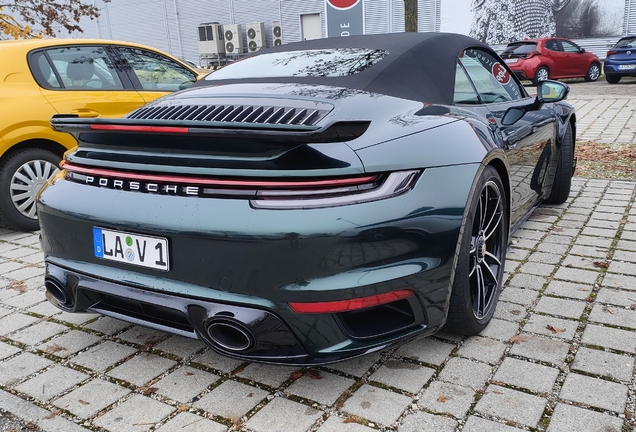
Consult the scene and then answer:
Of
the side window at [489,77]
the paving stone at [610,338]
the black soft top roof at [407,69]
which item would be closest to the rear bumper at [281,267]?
the black soft top roof at [407,69]

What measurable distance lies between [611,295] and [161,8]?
33.1 metres

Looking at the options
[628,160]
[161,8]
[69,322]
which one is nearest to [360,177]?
[69,322]

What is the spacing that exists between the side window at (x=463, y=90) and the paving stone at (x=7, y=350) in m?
2.43

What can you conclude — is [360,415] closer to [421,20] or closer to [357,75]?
[357,75]

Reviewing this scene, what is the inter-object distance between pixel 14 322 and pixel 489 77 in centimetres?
302

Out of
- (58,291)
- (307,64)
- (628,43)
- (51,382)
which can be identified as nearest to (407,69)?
(307,64)

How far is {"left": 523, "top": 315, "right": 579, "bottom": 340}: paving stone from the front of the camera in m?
2.67

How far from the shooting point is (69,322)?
297cm

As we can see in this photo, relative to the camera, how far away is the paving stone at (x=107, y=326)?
285 centimetres

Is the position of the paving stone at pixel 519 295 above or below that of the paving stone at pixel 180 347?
below

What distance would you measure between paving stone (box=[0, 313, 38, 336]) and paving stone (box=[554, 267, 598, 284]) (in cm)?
294

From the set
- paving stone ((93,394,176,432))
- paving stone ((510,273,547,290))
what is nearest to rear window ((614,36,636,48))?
paving stone ((510,273,547,290))

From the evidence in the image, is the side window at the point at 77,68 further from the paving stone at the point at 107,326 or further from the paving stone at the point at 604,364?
the paving stone at the point at 604,364

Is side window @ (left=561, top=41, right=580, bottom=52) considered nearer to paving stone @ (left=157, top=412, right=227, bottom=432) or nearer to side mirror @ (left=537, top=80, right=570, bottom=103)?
side mirror @ (left=537, top=80, right=570, bottom=103)
